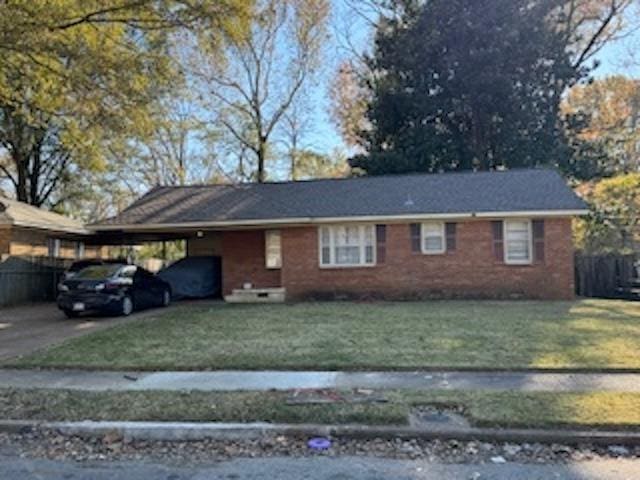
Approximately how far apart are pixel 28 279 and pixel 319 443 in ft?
60.6

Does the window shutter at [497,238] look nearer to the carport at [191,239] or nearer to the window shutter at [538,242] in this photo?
the window shutter at [538,242]

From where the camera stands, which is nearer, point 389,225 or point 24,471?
point 24,471

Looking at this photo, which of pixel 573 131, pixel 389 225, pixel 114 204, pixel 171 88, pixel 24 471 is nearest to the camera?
pixel 24 471

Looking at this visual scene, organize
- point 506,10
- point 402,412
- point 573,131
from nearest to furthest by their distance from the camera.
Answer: point 402,412, point 506,10, point 573,131

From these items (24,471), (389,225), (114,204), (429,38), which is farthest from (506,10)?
(114,204)

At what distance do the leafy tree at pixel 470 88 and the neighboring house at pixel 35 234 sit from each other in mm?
13682

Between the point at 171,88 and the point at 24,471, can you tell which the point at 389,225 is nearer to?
Result: the point at 171,88

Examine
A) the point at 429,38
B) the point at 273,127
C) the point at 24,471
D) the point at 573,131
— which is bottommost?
the point at 24,471

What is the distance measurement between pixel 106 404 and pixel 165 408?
814mm

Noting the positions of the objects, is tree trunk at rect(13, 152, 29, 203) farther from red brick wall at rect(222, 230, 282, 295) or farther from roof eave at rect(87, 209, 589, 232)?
red brick wall at rect(222, 230, 282, 295)

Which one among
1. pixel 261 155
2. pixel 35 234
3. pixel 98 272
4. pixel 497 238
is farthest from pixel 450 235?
pixel 261 155

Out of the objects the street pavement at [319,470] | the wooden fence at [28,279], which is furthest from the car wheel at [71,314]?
the street pavement at [319,470]

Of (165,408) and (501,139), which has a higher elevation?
Result: (501,139)

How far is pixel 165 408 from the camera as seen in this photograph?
6.35 meters
